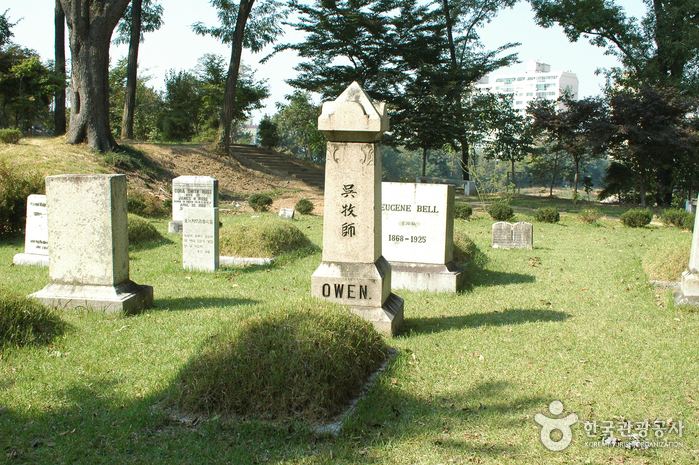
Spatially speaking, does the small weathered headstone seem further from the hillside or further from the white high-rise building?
the white high-rise building

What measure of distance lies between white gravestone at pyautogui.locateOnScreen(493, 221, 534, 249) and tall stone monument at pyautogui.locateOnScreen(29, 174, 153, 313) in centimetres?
876

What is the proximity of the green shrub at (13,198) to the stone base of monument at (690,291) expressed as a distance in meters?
13.0

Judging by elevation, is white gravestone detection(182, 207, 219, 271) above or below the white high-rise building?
below

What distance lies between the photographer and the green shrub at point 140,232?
1197 cm

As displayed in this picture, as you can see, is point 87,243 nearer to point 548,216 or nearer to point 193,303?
point 193,303

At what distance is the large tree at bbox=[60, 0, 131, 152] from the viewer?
20016mm

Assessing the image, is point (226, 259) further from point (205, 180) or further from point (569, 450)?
point (569, 450)

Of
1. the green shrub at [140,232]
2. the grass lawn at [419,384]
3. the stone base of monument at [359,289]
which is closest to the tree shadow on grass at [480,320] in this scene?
the grass lawn at [419,384]

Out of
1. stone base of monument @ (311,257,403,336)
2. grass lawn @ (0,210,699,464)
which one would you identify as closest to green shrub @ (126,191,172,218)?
grass lawn @ (0,210,699,464)

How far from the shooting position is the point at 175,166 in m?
25.4

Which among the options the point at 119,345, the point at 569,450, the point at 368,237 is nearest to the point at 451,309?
the point at 368,237

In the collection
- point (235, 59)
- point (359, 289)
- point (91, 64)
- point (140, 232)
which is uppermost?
point (235, 59)

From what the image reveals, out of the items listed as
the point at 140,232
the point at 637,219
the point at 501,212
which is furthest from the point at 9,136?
the point at 637,219

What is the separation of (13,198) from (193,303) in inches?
310
